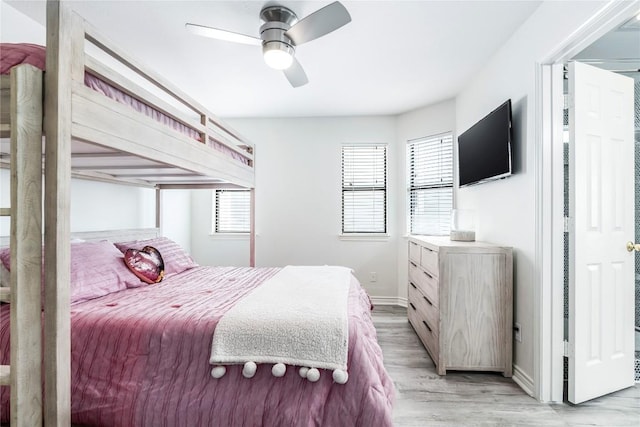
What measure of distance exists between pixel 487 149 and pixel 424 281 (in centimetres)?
120

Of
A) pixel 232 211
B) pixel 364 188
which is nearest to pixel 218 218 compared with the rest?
pixel 232 211

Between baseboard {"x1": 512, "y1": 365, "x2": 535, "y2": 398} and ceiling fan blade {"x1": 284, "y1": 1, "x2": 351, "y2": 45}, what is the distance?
2445 millimetres

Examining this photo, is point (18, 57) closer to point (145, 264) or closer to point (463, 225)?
point (145, 264)

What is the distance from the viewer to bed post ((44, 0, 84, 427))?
108 cm

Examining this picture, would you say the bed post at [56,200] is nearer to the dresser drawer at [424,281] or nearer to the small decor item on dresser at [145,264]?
the small decor item on dresser at [145,264]

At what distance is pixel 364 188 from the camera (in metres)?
4.25

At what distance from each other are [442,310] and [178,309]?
175 cm

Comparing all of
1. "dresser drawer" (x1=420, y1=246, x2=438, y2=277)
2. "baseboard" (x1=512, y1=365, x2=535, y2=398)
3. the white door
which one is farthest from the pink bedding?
"baseboard" (x1=512, y1=365, x2=535, y2=398)

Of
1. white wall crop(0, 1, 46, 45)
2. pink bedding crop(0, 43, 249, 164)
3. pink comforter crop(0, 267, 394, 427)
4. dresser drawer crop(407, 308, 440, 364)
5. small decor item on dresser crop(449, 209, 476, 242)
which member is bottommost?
dresser drawer crop(407, 308, 440, 364)

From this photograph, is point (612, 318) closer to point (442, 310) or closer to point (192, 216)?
point (442, 310)

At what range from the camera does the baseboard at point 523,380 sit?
2.06 metres

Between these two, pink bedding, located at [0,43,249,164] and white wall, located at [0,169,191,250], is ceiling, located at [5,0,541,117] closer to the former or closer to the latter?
pink bedding, located at [0,43,249,164]

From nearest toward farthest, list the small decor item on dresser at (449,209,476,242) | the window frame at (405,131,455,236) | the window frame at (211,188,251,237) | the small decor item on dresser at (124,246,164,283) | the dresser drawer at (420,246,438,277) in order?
the small decor item on dresser at (124,246,164,283) → the dresser drawer at (420,246,438,277) → the small decor item on dresser at (449,209,476,242) → the window frame at (405,131,455,236) → the window frame at (211,188,251,237)

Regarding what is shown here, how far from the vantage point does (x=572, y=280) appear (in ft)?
6.40
